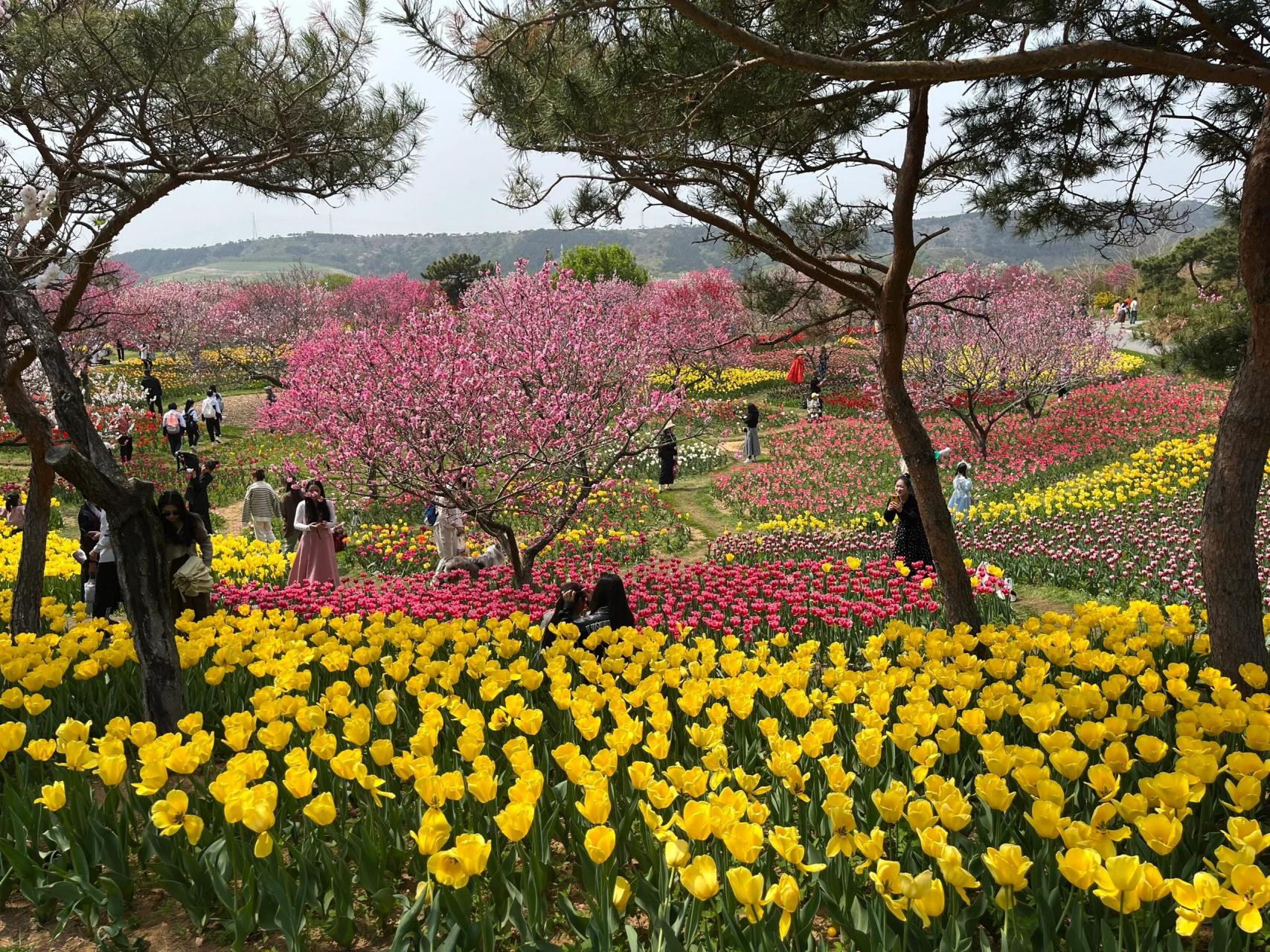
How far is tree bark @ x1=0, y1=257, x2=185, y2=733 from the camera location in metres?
4.48

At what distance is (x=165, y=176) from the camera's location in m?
7.74

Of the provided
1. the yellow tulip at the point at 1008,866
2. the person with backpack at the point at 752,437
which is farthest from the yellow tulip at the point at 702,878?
the person with backpack at the point at 752,437

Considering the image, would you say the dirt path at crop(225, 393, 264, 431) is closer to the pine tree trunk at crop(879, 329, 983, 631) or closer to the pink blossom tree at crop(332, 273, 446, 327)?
the pink blossom tree at crop(332, 273, 446, 327)

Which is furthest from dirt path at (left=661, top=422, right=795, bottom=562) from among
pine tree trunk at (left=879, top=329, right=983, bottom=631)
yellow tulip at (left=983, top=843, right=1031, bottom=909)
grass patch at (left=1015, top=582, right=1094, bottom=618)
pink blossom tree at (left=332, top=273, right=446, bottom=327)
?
pink blossom tree at (left=332, top=273, right=446, bottom=327)

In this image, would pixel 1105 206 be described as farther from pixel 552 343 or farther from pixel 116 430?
pixel 116 430

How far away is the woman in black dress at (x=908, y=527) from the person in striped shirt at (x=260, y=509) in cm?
898

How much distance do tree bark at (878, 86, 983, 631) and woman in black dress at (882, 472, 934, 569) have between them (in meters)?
3.49

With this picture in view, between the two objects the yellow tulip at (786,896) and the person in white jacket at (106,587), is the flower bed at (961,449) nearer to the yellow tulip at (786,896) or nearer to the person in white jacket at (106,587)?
the person in white jacket at (106,587)

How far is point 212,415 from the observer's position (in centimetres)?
2300

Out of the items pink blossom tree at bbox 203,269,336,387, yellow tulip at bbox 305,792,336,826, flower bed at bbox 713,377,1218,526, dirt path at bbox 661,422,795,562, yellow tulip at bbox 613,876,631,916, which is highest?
pink blossom tree at bbox 203,269,336,387

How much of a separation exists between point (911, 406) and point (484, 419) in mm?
4966

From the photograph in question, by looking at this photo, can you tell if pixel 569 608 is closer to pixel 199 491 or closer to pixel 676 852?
pixel 676 852

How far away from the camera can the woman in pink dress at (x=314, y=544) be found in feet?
32.1

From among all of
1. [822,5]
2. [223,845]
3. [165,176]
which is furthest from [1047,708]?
[165,176]
